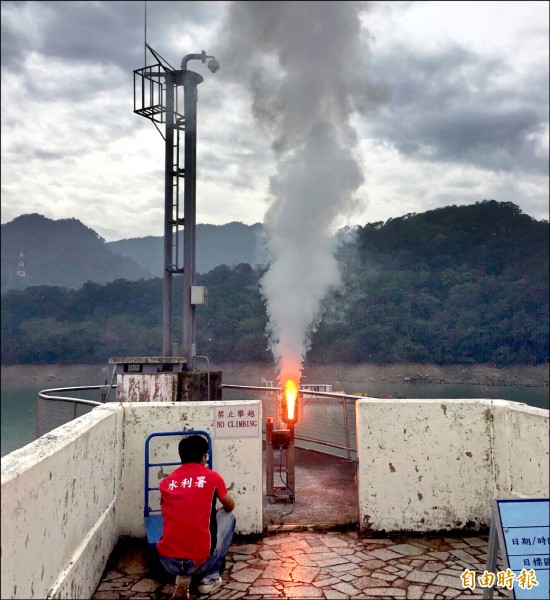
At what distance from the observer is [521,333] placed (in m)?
98.4

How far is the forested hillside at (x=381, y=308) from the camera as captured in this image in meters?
97.8

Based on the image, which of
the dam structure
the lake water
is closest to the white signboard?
the dam structure

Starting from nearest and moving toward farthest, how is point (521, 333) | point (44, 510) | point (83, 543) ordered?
point (44, 510)
point (83, 543)
point (521, 333)

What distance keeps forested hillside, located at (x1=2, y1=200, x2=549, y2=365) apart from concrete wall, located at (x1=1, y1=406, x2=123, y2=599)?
8069 centimetres

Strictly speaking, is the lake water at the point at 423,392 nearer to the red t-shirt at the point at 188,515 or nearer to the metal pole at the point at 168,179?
the metal pole at the point at 168,179

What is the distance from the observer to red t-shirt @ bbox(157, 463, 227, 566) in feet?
14.6

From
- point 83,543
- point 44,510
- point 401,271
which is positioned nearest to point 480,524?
point 83,543

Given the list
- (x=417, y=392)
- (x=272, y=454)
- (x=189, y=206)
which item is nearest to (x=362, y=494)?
(x=272, y=454)

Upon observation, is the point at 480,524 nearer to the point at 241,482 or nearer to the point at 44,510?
Result: the point at 241,482

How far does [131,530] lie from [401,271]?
367 feet

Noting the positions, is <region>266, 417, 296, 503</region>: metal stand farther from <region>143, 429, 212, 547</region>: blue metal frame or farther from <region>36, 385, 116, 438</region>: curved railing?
<region>36, 385, 116, 438</region>: curved railing

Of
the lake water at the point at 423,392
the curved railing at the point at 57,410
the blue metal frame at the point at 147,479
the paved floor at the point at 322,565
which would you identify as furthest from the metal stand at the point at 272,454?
the lake water at the point at 423,392

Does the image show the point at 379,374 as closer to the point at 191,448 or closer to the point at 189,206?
the point at 189,206

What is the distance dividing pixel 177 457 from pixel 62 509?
83.4 inches
